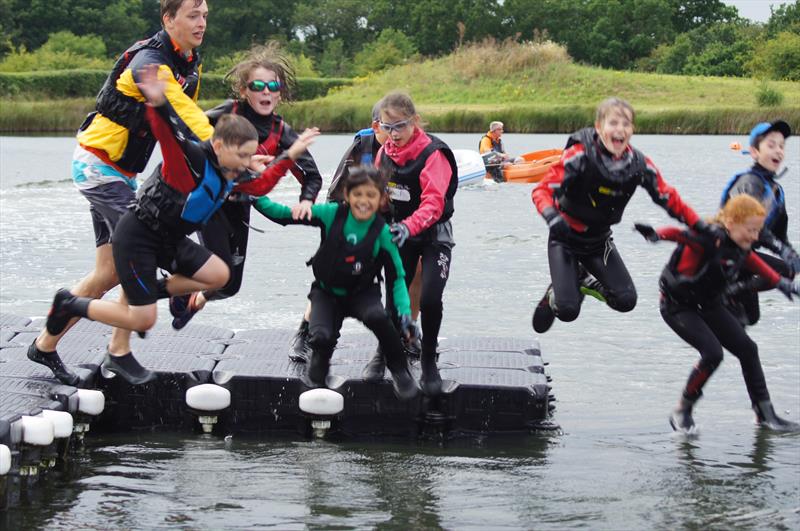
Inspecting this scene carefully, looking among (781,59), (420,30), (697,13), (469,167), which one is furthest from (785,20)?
(469,167)

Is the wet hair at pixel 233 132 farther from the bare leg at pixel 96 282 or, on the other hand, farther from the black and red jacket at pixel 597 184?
the black and red jacket at pixel 597 184

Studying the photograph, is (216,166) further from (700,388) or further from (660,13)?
(660,13)

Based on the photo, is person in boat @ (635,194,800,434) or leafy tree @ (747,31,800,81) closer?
person in boat @ (635,194,800,434)

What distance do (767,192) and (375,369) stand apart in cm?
269

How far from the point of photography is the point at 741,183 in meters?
7.62

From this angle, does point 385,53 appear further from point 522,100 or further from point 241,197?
point 241,197

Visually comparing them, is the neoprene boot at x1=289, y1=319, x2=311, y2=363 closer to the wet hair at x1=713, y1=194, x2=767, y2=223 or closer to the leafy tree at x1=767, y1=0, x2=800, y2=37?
the wet hair at x1=713, y1=194, x2=767, y2=223

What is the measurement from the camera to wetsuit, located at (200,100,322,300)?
7.35m

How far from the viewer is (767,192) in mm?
7582

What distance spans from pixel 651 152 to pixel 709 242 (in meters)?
29.6

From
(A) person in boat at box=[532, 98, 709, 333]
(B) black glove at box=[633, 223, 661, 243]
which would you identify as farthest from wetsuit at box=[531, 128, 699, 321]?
(B) black glove at box=[633, 223, 661, 243]

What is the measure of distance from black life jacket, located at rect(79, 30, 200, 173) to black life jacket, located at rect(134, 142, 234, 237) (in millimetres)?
452

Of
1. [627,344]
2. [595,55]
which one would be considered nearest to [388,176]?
[627,344]

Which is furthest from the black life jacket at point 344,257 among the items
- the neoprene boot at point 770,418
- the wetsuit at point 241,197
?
the neoprene boot at point 770,418
